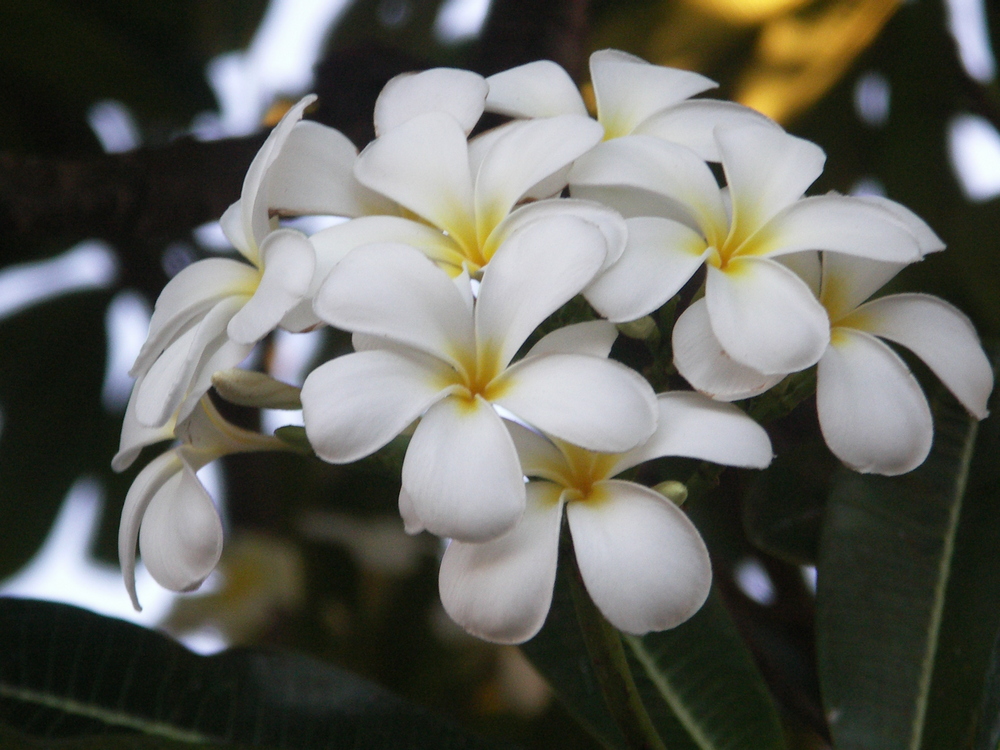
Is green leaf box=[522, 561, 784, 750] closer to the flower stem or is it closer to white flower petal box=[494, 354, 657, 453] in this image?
the flower stem

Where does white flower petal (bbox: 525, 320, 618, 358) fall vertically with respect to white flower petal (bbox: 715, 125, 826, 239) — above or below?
below

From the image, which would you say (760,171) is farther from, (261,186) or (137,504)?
(137,504)

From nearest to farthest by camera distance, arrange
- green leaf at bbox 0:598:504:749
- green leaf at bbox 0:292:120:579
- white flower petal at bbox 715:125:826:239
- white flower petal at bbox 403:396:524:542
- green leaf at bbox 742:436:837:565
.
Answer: white flower petal at bbox 403:396:524:542, white flower petal at bbox 715:125:826:239, green leaf at bbox 0:598:504:749, green leaf at bbox 742:436:837:565, green leaf at bbox 0:292:120:579

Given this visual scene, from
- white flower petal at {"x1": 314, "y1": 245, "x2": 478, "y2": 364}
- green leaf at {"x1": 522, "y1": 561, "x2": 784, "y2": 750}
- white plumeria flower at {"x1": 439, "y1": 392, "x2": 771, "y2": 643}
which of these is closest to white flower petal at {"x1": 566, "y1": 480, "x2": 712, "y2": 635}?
white plumeria flower at {"x1": 439, "y1": 392, "x2": 771, "y2": 643}

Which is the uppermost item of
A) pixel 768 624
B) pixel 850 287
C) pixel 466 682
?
pixel 850 287

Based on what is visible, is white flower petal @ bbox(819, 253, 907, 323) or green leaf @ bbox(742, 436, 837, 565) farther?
green leaf @ bbox(742, 436, 837, 565)

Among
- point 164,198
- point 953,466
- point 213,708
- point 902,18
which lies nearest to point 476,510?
point 213,708

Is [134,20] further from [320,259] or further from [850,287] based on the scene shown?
[850,287]
